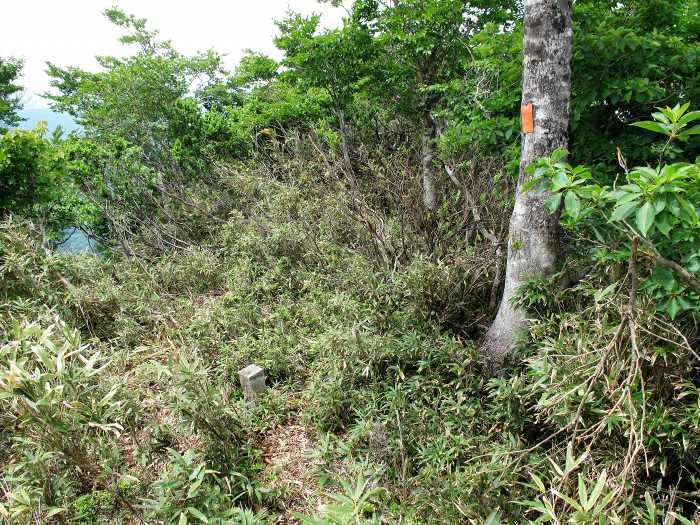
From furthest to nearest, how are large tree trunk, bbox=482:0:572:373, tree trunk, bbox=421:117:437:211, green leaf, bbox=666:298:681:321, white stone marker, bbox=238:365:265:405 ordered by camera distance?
tree trunk, bbox=421:117:437:211
white stone marker, bbox=238:365:265:405
large tree trunk, bbox=482:0:572:373
green leaf, bbox=666:298:681:321

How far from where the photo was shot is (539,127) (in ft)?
8.17

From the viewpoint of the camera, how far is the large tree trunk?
7.70 ft

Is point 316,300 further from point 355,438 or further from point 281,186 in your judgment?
point 281,186

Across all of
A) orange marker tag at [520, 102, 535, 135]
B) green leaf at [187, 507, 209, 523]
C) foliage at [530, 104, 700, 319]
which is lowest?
green leaf at [187, 507, 209, 523]

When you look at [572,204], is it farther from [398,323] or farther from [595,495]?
[398,323]

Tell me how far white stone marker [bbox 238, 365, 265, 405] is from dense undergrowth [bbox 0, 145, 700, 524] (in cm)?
9

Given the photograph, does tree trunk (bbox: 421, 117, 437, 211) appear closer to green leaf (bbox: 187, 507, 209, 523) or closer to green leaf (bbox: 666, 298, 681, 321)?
green leaf (bbox: 666, 298, 681, 321)

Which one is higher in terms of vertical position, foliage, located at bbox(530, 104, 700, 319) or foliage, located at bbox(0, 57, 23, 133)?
foliage, located at bbox(0, 57, 23, 133)

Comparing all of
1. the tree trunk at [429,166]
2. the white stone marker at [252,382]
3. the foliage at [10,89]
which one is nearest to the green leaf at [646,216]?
the white stone marker at [252,382]

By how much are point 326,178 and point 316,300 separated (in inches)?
112

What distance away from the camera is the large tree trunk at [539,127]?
2346 mm

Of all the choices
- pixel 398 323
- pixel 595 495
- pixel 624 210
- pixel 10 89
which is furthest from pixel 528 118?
pixel 10 89

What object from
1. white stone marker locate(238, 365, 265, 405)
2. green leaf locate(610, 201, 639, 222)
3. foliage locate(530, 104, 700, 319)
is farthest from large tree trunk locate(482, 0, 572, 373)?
white stone marker locate(238, 365, 265, 405)

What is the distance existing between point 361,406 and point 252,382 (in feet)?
3.18
